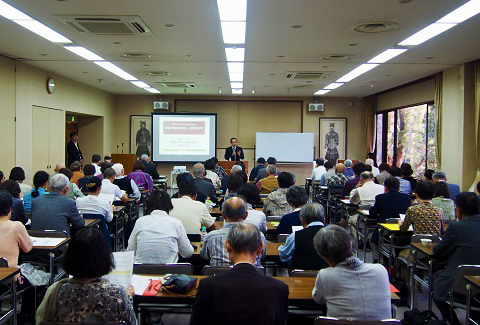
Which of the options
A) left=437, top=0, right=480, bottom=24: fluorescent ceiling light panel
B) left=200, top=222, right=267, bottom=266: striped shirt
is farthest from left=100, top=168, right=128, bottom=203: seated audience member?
left=437, top=0, right=480, bottom=24: fluorescent ceiling light panel

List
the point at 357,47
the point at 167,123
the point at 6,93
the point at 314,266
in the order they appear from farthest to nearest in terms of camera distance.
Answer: the point at 167,123, the point at 6,93, the point at 357,47, the point at 314,266

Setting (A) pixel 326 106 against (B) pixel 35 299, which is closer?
(B) pixel 35 299

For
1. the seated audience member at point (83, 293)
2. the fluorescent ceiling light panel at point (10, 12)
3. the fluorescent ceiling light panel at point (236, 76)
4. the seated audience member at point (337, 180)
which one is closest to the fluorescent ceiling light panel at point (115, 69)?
the fluorescent ceiling light panel at point (236, 76)

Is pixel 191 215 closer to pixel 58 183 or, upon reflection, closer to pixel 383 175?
pixel 58 183

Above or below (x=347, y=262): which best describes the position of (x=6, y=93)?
above

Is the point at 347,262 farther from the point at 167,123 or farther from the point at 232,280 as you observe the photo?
the point at 167,123

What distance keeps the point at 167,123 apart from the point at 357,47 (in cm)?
887

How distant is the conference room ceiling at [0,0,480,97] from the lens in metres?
5.29

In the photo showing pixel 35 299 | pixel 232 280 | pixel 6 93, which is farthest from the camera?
pixel 6 93

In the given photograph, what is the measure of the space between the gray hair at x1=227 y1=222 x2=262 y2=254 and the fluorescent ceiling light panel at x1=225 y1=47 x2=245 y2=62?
5.83 metres

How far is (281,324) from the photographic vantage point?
80.0 inches

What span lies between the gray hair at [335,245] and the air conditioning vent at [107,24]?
442 centimetres

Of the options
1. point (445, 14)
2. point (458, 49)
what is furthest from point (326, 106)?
point (445, 14)

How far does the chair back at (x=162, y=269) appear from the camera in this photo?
9.87 ft
